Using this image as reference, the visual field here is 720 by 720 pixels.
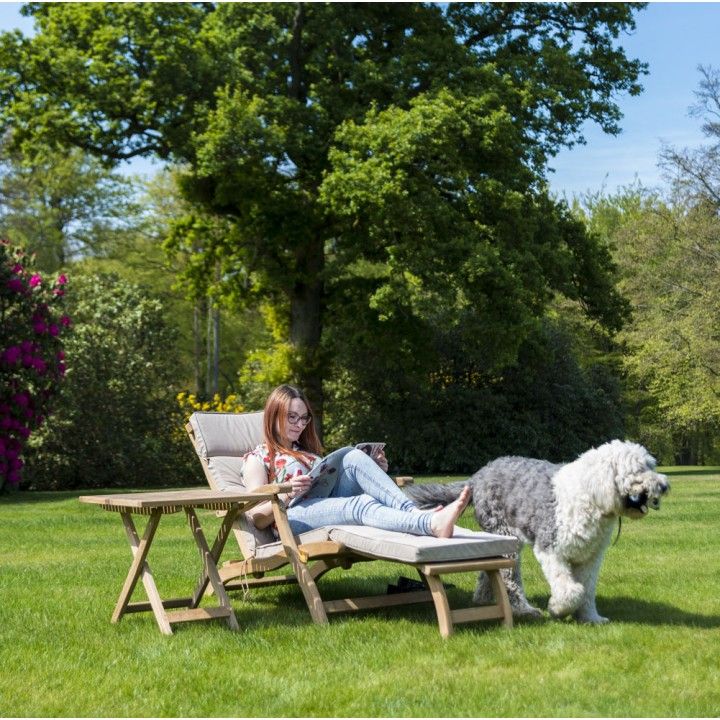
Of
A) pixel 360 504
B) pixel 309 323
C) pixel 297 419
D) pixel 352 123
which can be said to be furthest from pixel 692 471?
pixel 360 504

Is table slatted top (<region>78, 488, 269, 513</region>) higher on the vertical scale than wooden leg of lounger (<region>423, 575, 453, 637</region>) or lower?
higher

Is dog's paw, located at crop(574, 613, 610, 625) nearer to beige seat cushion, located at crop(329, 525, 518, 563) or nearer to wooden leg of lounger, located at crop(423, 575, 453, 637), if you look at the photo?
beige seat cushion, located at crop(329, 525, 518, 563)

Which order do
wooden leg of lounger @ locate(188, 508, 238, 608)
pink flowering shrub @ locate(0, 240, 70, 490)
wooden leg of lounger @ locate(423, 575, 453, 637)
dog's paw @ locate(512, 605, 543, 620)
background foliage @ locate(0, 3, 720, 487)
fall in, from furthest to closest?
background foliage @ locate(0, 3, 720, 487), pink flowering shrub @ locate(0, 240, 70, 490), wooden leg of lounger @ locate(188, 508, 238, 608), dog's paw @ locate(512, 605, 543, 620), wooden leg of lounger @ locate(423, 575, 453, 637)

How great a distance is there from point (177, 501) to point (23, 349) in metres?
11.1

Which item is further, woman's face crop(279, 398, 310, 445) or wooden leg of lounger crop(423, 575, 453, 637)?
woman's face crop(279, 398, 310, 445)

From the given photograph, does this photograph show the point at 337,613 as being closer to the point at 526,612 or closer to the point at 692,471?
the point at 526,612

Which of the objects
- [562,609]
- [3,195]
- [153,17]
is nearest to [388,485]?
[562,609]

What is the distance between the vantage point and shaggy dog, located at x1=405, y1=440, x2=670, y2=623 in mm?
5090

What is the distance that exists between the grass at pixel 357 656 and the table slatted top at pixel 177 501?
64 centimetres

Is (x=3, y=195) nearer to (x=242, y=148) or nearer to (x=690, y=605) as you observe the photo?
(x=242, y=148)

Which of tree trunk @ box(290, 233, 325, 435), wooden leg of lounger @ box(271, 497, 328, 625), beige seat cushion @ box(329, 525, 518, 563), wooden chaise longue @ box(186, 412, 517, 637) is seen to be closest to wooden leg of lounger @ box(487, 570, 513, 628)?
wooden chaise longue @ box(186, 412, 517, 637)

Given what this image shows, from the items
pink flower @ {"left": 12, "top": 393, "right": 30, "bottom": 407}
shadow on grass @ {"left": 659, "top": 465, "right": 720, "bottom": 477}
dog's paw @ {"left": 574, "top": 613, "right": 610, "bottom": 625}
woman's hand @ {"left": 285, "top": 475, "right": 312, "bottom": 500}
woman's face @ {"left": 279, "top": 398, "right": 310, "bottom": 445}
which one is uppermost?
woman's face @ {"left": 279, "top": 398, "right": 310, "bottom": 445}

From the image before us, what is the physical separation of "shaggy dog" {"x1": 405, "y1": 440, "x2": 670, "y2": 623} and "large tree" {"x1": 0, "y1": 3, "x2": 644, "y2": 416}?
431 inches

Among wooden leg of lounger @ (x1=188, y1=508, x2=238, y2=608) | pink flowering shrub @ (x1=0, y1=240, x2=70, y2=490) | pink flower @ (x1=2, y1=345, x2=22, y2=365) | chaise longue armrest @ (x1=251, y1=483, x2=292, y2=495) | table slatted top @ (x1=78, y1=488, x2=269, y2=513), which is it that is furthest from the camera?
pink flowering shrub @ (x1=0, y1=240, x2=70, y2=490)
